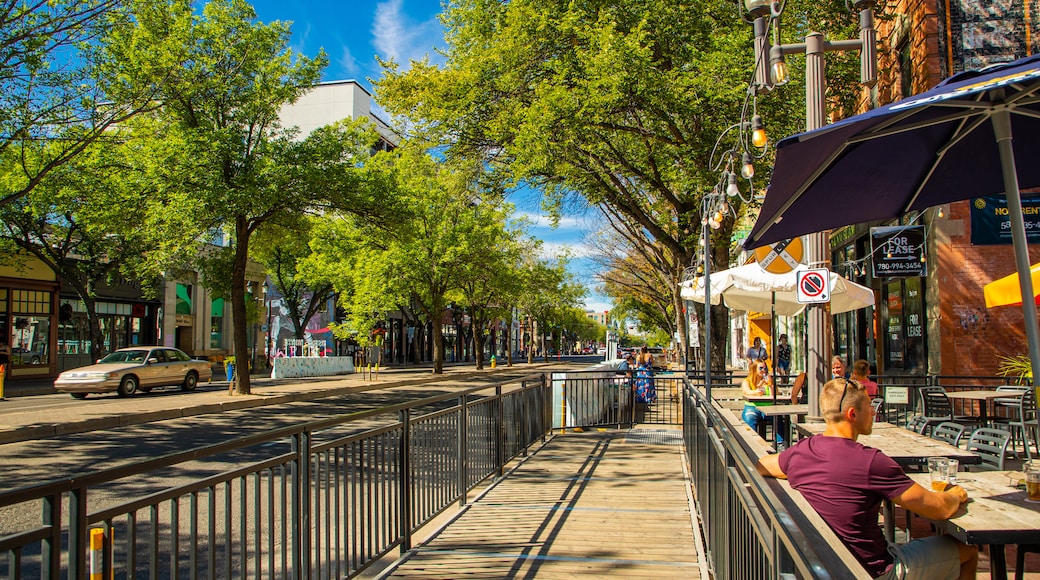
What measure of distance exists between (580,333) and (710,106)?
132124 millimetres

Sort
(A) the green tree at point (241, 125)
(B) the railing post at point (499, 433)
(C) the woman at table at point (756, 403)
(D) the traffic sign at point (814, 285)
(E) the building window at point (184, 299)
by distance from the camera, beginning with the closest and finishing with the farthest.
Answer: (D) the traffic sign at point (814, 285) < (B) the railing post at point (499, 433) < (C) the woman at table at point (756, 403) < (A) the green tree at point (241, 125) < (E) the building window at point (184, 299)

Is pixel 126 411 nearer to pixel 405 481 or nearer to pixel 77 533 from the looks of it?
pixel 405 481

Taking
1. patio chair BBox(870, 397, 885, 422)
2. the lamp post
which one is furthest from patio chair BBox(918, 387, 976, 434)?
the lamp post

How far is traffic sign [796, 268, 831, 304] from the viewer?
302 inches

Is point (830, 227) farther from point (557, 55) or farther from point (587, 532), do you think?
point (557, 55)

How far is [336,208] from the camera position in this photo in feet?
70.5

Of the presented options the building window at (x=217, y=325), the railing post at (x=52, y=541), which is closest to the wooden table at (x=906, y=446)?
the railing post at (x=52, y=541)

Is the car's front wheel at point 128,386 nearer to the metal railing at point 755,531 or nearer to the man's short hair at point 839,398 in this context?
the metal railing at point 755,531

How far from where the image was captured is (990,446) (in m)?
6.12

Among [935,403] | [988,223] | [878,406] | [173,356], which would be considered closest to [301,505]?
[878,406]

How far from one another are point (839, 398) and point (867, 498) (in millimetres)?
531

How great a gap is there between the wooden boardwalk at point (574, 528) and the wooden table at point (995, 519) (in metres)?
1.96

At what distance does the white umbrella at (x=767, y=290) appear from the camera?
1016 cm

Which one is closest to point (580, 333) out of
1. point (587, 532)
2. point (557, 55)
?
point (557, 55)
